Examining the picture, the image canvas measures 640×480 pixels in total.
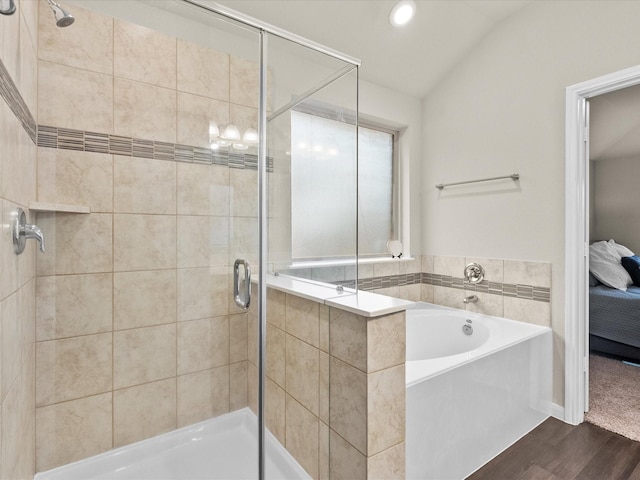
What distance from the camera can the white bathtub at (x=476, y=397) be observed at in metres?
1.47

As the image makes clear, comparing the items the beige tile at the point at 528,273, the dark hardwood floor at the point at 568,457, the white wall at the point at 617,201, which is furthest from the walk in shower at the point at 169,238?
the white wall at the point at 617,201

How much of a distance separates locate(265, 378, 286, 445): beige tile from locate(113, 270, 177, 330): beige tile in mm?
515

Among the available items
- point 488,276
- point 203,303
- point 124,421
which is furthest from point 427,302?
point 124,421

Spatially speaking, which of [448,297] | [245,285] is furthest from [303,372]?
[448,297]

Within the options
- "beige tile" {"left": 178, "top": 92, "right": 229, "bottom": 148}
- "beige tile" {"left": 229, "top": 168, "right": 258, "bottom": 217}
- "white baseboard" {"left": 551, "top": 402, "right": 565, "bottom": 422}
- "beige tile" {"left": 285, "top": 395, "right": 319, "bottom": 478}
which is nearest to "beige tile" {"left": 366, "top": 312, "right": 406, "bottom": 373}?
"beige tile" {"left": 285, "top": 395, "right": 319, "bottom": 478}

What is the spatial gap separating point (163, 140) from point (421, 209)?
2.39 metres

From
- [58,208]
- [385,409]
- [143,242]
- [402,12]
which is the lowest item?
[385,409]

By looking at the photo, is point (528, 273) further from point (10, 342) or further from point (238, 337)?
point (10, 342)

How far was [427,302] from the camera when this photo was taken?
3.08 m

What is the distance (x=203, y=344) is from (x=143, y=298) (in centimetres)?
29

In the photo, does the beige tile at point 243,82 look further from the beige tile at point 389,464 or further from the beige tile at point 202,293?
the beige tile at point 389,464

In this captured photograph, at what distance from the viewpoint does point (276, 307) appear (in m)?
1.48

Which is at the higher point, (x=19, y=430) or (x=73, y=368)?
(x=73, y=368)

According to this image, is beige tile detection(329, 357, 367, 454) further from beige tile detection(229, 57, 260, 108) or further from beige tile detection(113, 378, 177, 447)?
beige tile detection(229, 57, 260, 108)
